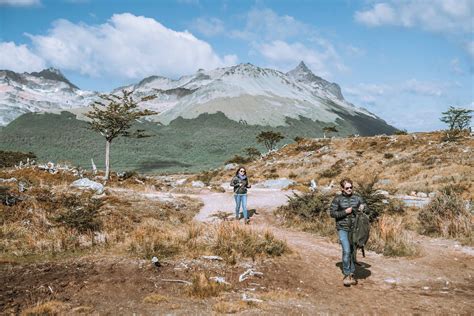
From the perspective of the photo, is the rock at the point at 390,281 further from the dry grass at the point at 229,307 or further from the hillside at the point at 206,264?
the dry grass at the point at 229,307

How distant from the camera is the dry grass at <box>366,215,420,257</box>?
37.2ft

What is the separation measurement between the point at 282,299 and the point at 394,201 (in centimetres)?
1262

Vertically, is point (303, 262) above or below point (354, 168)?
below

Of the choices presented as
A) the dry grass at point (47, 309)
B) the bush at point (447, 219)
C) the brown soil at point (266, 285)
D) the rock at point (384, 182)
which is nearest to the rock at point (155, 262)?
the brown soil at point (266, 285)

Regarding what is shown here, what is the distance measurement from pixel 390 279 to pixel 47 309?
6.91 m

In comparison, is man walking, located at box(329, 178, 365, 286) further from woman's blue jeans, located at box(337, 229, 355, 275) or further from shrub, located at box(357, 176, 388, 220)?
shrub, located at box(357, 176, 388, 220)

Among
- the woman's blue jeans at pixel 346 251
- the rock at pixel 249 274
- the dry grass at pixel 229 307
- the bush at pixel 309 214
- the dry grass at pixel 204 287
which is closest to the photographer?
the dry grass at pixel 229 307

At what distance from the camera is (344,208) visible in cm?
858

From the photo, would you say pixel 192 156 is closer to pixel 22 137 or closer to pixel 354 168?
pixel 22 137

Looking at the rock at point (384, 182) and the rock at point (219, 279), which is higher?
the rock at point (384, 182)

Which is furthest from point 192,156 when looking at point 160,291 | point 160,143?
point 160,291

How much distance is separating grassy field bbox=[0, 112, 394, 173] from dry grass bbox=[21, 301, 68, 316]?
4357 inches

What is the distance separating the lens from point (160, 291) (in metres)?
7.97

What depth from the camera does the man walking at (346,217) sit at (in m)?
8.55
